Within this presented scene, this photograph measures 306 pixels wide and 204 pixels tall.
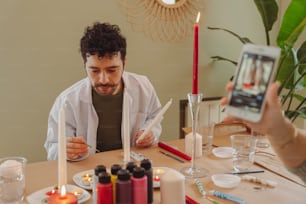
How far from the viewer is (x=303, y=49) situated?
2.07 meters

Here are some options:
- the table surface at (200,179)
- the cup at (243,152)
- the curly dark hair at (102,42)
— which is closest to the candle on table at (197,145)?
the table surface at (200,179)

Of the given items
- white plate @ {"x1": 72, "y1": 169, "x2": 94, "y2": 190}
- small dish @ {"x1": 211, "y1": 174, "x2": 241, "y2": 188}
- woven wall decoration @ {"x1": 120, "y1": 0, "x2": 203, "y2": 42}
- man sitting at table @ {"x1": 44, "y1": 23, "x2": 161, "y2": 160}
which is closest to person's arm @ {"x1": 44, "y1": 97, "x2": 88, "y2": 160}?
man sitting at table @ {"x1": 44, "y1": 23, "x2": 161, "y2": 160}

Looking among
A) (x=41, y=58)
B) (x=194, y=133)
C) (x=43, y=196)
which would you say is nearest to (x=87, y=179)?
(x=43, y=196)

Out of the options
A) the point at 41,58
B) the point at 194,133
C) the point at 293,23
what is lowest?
the point at 194,133

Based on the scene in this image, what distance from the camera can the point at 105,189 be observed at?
824 millimetres

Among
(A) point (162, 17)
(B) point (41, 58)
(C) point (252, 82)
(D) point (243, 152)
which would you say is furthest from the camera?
(A) point (162, 17)

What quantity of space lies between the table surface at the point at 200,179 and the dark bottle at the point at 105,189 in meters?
0.14

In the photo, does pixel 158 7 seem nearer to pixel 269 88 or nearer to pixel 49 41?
pixel 49 41

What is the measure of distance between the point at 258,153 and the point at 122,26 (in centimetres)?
109

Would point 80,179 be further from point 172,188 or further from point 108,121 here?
point 108,121

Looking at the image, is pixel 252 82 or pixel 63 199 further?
pixel 63 199

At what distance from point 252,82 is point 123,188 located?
0.38m

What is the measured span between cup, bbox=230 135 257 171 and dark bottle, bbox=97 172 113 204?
1.64 ft

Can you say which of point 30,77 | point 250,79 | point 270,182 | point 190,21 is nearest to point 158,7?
point 190,21
